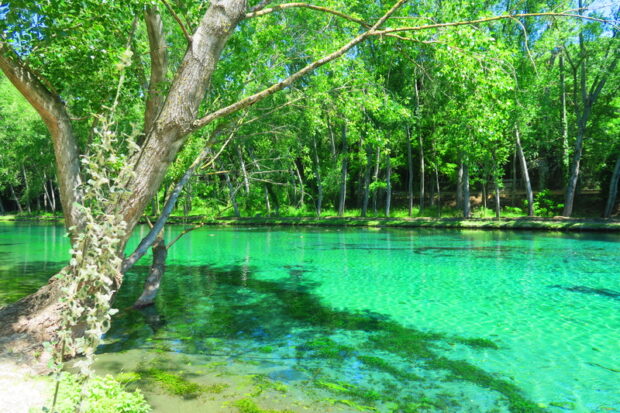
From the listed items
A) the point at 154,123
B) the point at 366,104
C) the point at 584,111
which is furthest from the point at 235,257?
the point at 584,111

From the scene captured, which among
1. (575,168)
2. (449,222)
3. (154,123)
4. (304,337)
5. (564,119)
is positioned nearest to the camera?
(154,123)

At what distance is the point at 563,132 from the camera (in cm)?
3014

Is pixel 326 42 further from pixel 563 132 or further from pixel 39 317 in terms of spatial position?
pixel 563 132

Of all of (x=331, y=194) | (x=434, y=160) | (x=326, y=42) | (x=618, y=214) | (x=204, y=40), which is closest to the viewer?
(x=204, y=40)

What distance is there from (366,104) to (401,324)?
4116 millimetres

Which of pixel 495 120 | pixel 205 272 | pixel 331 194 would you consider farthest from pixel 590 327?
pixel 331 194

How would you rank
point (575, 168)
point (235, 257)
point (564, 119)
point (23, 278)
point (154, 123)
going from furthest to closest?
point (564, 119) → point (575, 168) → point (235, 257) → point (23, 278) → point (154, 123)

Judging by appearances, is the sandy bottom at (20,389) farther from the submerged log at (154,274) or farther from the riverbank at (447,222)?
the riverbank at (447,222)

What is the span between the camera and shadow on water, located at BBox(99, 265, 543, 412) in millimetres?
5355

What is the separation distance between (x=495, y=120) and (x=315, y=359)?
430 cm

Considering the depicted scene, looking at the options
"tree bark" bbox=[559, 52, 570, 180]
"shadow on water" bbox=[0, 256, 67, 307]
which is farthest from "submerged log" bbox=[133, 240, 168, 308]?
"tree bark" bbox=[559, 52, 570, 180]

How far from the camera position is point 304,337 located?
23.0 feet

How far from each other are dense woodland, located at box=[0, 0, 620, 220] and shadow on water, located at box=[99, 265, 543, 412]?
231 centimetres

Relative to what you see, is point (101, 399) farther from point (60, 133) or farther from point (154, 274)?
point (154, 274)
